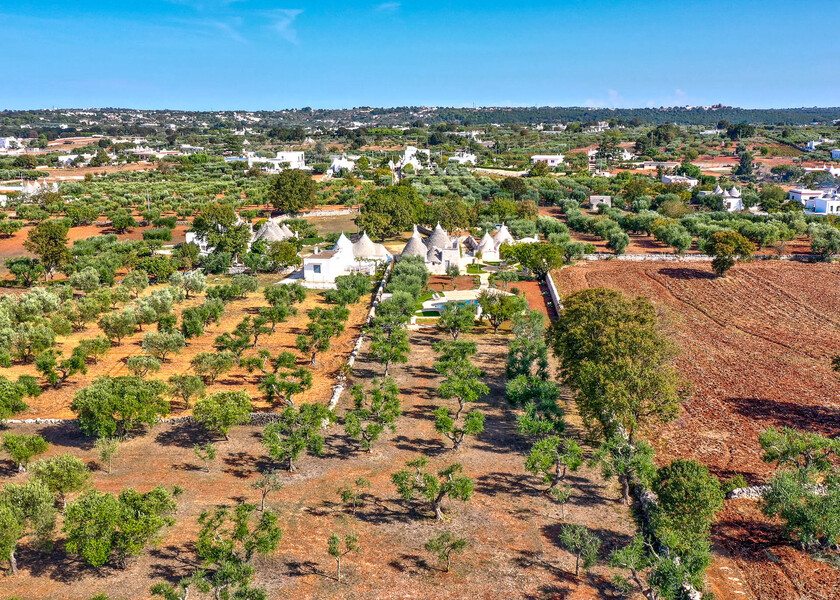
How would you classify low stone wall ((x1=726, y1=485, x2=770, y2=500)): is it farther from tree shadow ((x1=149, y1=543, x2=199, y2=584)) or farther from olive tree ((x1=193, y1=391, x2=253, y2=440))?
olive tree ((x1=193, y1=391, x2=253, y2=440))

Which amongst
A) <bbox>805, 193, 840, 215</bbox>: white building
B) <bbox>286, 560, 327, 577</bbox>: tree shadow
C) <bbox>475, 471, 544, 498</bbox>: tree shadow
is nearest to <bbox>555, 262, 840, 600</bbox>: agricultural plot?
<bbox>475, 471, 544, 498</bbox>: tree shadow

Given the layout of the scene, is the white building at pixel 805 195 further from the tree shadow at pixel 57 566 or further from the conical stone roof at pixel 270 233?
the tree shadow at pixel 57 566

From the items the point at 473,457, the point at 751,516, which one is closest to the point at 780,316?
the point at 751,516

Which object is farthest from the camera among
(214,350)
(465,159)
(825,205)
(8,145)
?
(8,145)

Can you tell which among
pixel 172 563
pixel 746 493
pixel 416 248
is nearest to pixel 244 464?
pixel 172 563

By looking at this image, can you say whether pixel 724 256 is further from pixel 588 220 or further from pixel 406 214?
pixel 406 214

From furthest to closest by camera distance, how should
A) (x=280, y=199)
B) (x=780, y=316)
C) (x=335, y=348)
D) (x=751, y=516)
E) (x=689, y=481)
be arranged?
(x=280, y=199)
(x=780, y=316)
(x=335, y=348)
(x=751, y=516)
(x=689, y=481)

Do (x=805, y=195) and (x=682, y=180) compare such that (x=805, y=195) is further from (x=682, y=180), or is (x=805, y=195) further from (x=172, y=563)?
(x=172, y=563)
